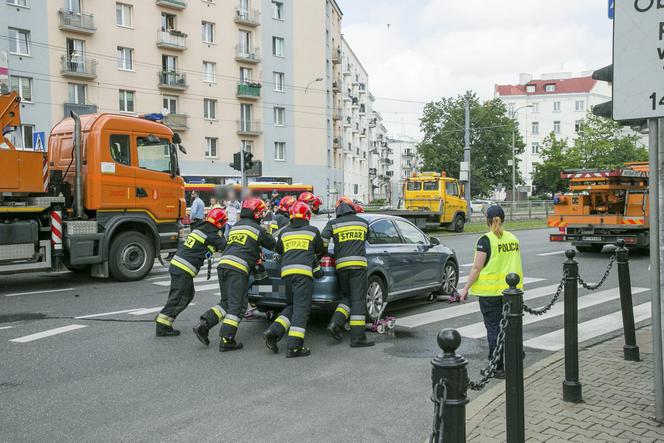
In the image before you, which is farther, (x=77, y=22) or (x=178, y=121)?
(x=178, y=121)

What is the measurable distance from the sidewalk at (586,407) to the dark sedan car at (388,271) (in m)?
2.73

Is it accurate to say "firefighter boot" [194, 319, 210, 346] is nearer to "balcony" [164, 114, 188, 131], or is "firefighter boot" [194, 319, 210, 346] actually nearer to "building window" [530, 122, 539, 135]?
"balcony" [164, 114, 188, 131]

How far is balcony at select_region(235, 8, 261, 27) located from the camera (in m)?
45.6

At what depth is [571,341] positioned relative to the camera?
494 cm

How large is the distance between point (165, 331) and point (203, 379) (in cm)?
198

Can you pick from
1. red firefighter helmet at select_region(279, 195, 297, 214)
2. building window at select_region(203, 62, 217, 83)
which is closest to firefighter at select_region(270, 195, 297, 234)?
red firefighter helmet at select_region(279, 195, 297, 214)

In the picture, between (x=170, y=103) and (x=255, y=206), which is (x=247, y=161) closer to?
(x=255, y=206)

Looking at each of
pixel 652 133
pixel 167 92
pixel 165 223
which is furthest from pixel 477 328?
pixel 167 92

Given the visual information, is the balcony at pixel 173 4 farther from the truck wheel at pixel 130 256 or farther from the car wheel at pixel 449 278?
the car wheel at pixel 449 278

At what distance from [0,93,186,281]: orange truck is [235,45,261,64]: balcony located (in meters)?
34.1

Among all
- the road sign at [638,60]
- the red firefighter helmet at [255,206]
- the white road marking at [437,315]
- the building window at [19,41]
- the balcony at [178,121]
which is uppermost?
the building window at [19,41]

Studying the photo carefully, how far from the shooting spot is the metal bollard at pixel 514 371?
355 cm

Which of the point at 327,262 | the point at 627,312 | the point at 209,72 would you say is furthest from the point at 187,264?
the point at 209,72

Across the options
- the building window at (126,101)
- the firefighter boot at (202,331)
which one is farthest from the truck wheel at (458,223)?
the building window at (126,101)
